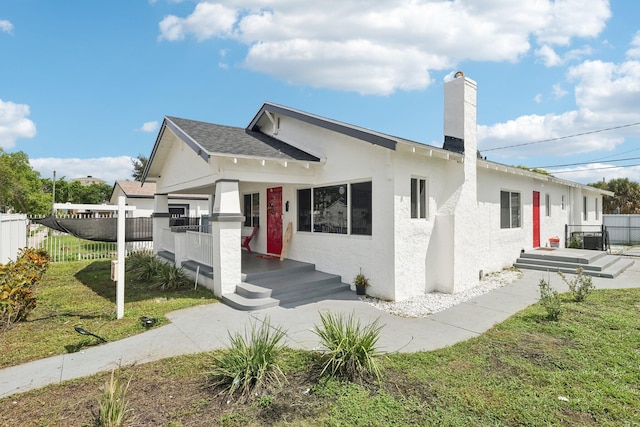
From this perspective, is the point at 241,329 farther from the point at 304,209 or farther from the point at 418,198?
the point at 418,198

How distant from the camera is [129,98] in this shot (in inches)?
603

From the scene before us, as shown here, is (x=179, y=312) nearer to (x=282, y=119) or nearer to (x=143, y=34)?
(x=282, y=119)

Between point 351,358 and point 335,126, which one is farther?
point 335,126

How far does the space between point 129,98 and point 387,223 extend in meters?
14.2

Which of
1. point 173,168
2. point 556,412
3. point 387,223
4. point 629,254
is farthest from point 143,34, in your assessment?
point 629,254

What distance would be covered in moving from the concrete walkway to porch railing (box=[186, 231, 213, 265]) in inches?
86.6

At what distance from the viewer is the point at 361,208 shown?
848 cm

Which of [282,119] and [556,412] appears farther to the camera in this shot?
[282,119]

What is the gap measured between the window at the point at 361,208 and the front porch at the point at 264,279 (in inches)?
59.6

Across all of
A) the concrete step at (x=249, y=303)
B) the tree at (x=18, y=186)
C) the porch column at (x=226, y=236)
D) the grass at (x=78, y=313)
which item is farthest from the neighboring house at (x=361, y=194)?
the tree at (x=18, y=186)

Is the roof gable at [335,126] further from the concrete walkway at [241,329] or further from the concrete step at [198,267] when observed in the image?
the concrete step at [198,267]

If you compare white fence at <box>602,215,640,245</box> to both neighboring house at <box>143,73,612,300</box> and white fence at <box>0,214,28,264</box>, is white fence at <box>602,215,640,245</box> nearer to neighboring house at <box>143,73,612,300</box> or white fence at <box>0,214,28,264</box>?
neighboring house at <box>143,73,612,300</box>

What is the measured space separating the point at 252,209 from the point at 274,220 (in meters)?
1.92

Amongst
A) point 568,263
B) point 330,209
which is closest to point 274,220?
point 330,209
